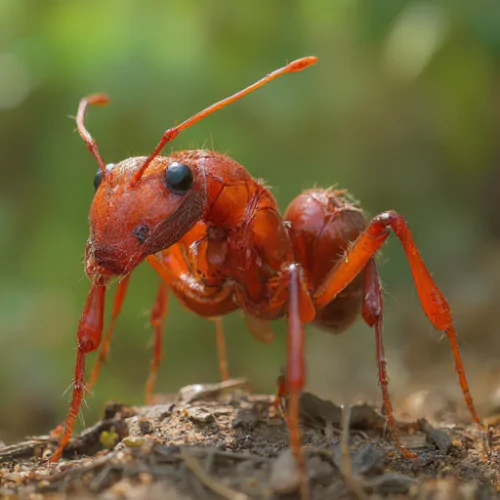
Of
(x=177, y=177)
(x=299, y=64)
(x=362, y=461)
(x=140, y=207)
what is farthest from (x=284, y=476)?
(x=299, y=64)

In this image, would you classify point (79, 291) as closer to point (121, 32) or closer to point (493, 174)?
point (121, 32)

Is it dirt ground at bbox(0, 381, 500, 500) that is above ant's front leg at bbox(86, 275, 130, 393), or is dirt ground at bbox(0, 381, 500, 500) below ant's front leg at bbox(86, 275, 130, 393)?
below

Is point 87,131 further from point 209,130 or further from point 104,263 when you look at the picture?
point 209,130

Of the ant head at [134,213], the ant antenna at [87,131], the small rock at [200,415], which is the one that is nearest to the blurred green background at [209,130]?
the small rock at [200,415]

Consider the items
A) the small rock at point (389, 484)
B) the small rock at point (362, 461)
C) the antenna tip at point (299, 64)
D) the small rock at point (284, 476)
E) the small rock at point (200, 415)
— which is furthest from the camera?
the small rock at point (200, 415)

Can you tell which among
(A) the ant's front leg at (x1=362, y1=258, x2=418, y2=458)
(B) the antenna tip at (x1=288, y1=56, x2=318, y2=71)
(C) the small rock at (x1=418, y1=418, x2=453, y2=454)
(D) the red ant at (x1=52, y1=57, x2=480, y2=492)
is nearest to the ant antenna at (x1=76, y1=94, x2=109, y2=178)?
(D) the red ant at (x1=52, y1=57, x2=480, y2=492)

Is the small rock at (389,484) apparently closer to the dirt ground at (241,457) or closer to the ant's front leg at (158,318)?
the dirt ground at (241,457)

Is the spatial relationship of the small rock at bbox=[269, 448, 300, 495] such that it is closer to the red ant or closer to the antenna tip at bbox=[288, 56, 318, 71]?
the red ant

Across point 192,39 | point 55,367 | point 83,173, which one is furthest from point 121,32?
point 55,367
